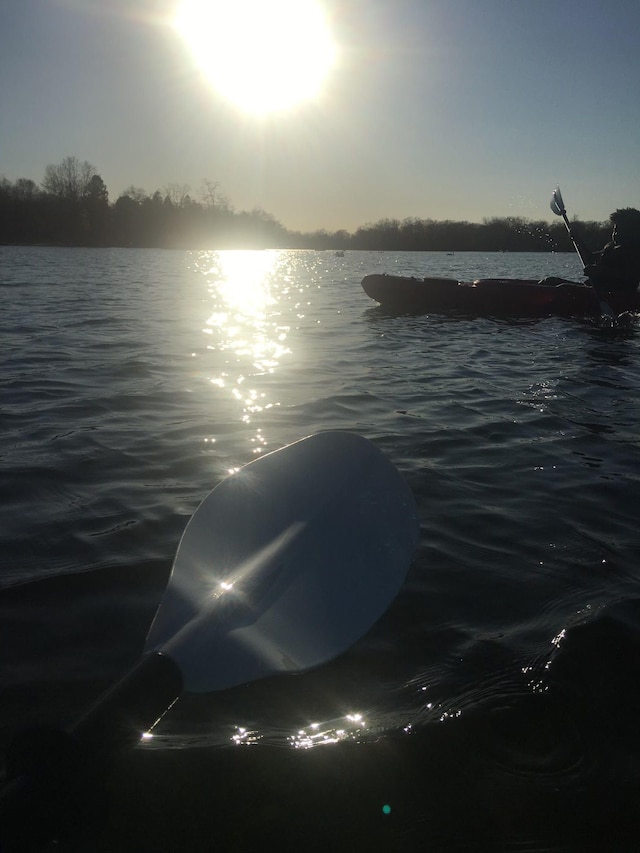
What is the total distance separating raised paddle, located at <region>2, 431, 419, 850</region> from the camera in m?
1.56

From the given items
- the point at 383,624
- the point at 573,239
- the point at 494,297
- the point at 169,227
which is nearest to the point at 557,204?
the point at 573,239

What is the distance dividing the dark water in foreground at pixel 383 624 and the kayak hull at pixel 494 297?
258 inches

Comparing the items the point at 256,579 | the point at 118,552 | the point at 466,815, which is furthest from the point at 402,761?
the point at 118,552

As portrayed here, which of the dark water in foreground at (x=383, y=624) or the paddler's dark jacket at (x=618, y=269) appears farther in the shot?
the paddler's dark jacket at (x=618, y=269)

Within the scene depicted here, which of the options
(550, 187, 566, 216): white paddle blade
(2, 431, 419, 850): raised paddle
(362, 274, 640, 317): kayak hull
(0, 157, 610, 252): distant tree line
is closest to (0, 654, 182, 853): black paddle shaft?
(2, 431, 419, 850): raised paddle

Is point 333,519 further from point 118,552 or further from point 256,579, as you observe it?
point 118,552

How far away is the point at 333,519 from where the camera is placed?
8.20ft

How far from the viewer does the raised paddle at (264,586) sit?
1.56m

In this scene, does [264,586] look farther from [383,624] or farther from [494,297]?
[494,297]

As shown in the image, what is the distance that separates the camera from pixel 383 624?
2.50m

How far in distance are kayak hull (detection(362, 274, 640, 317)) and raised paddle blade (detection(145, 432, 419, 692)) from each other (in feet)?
35.2

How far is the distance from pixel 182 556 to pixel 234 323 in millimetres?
10379

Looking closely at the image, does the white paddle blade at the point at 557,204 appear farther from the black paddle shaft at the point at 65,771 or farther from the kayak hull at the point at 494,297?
the black paddle shaft at the point at 65,771

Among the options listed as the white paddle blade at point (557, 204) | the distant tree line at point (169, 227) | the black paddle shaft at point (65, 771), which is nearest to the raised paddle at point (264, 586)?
the black paddle shaft at point (65, 771)
